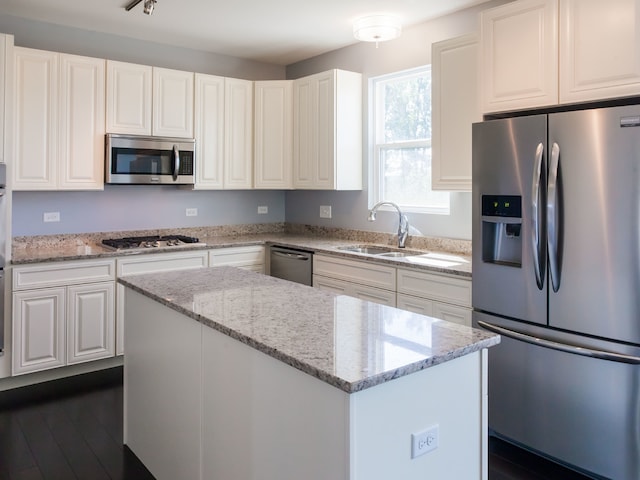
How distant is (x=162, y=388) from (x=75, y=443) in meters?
0.93

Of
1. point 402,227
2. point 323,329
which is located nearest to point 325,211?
point 402,227

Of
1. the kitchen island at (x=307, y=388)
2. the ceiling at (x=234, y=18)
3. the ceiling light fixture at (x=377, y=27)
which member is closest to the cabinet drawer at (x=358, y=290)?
the kitchen island at (x=307, y=388)

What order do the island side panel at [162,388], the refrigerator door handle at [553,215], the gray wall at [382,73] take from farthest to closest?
the gray wall at [382,73], the refrigerator door handle at [553,215], the island side panel at [162,388]

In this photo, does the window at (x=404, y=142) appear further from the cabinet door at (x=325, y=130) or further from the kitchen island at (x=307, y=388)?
the kitchen island at (x=307, y=388)

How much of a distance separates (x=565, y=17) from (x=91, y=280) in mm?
3375

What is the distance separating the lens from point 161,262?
4023mm

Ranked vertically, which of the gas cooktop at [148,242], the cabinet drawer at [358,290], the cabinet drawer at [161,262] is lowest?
the cabinet drawer at [358,290]

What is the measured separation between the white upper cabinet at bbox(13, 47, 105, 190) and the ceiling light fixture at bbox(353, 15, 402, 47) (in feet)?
6.52

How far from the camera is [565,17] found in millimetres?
2494

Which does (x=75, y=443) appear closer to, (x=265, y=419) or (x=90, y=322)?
(x=90, y=322)

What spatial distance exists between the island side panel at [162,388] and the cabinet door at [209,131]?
2139mm

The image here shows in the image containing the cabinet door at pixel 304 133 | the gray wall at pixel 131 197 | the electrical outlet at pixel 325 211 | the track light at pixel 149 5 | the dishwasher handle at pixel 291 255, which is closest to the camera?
the track light at pixel 149 5

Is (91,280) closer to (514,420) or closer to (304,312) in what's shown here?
(304,312)

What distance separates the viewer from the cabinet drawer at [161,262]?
12.6 feet
